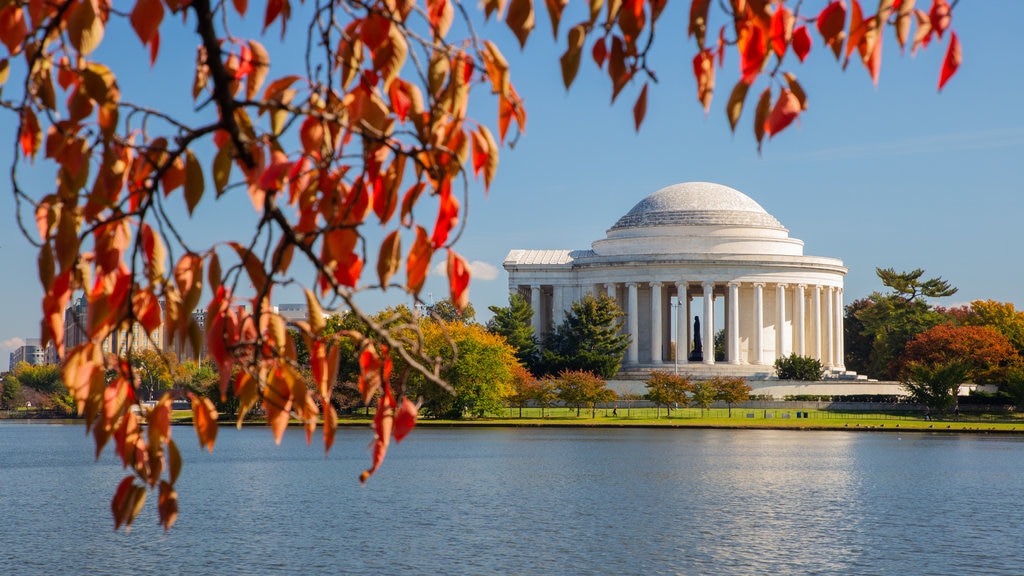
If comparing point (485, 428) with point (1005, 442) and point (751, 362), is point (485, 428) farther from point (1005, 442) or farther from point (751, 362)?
point (751, 362)

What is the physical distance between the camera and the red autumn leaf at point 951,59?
17.8 feet

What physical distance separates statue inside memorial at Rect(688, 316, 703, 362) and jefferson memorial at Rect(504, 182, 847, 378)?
405 mm

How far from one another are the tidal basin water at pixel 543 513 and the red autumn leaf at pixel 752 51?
2401cm

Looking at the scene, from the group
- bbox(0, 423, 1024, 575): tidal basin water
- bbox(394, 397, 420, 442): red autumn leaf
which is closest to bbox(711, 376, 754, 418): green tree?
bbox(0, 423, 1024, 575): tidal basin water

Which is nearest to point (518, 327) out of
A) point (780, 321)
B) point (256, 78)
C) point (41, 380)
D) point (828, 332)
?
point (780, 321)

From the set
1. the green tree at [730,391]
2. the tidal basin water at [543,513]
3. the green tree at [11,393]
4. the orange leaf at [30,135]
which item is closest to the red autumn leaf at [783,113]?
the orange leaf at [30,135]

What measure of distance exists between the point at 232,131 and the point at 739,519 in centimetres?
3349

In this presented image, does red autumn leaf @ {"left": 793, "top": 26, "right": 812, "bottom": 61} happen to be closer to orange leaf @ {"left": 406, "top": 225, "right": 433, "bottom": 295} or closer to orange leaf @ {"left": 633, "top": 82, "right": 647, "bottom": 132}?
orange leaf @ {"left": 633, "top": 82, "right": 647, "bottom": 132}

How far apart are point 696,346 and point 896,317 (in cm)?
2003

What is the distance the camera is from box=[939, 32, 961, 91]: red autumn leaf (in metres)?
5.44

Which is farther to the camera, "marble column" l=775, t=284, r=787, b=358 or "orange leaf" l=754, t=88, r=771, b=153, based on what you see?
"marble column" l=775, t=284, r=787, b=358

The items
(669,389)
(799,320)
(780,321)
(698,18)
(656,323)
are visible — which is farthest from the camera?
(780,321)

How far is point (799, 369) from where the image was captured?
112m

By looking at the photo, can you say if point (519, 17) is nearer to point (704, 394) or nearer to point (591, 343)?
point (704, 394)
